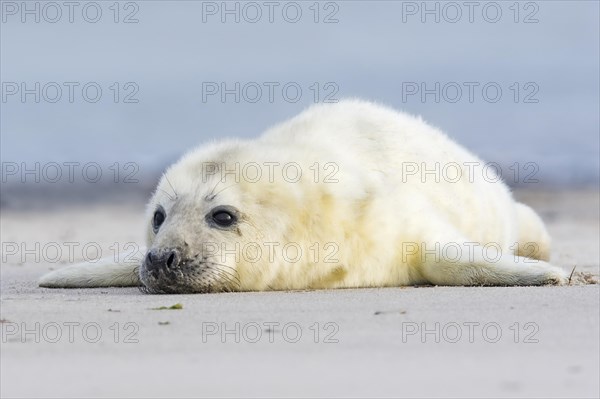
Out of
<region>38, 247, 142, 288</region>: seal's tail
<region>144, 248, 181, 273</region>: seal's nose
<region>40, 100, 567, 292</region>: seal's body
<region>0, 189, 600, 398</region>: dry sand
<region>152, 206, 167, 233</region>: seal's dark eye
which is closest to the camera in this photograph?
<region>0, 189, 600, 398</region>: dry sand

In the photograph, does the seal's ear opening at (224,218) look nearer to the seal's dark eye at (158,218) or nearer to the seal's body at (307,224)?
the seal's body at (307,224)

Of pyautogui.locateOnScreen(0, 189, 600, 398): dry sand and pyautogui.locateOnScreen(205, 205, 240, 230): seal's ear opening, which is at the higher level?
pyautogui.locateOnScreen(205, 205, 240, 230): seal's ear opening

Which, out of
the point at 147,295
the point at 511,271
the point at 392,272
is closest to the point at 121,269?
the point at 147,295

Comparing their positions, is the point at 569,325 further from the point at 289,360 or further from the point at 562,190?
the point at 562,190

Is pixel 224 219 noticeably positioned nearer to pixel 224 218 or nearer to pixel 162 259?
pixel 224 218

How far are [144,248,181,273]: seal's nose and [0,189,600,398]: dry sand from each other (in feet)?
0.54

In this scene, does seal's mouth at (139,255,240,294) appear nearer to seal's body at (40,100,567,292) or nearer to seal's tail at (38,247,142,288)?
seal's body at (40,100,567,292)

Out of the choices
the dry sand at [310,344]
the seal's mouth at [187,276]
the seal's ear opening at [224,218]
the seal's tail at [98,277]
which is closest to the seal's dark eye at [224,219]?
the seal's ear opening at [224,218]

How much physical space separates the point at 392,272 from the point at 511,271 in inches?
27.5

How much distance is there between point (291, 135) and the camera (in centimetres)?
778

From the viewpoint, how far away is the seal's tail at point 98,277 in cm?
816

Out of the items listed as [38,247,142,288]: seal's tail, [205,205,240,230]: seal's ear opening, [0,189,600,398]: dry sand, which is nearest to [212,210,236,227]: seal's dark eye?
[205,205,240,230]: seal's ear opening

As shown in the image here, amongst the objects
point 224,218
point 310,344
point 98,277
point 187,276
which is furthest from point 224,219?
point 310,344

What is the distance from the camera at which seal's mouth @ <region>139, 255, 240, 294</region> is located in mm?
6816
